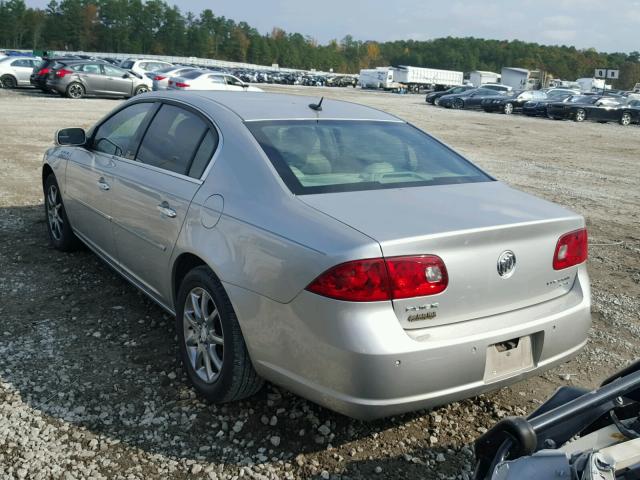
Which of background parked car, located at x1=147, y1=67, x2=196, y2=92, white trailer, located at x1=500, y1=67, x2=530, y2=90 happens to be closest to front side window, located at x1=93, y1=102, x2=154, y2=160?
background parked car, located at x1=147, y1=67, x2=196, y2=92

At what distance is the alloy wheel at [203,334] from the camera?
3.36 m

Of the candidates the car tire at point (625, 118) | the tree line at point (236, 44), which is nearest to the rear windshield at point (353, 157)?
the car tire at point (625, 118)

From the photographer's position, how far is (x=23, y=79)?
30.1m

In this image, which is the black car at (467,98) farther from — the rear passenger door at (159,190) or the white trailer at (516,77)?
the white trailer at (516,77)

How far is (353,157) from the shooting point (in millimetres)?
3643

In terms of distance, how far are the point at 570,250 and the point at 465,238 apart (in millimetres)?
776

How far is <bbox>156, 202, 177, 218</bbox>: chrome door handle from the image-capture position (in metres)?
3.62

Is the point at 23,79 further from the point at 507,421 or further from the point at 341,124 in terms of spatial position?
the point at 507,421

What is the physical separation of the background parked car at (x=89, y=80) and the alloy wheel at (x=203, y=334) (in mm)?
24748

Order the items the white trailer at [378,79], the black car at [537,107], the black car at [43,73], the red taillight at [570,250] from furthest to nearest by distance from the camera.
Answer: the white trailer at [378,79]
the black car at [537,107]
the black car at [43,73]
the red taillight at [570,250]

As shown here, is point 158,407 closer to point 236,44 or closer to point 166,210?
point 166,210

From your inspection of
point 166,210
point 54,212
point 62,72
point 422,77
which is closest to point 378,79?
point 422,77

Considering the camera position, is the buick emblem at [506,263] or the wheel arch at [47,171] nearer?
the buick emblem at [506,263]

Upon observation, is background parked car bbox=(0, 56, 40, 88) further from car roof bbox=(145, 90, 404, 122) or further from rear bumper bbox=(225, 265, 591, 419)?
rear bumper bbox=(225, 265, 591, 419)
